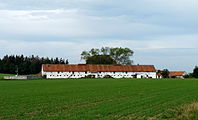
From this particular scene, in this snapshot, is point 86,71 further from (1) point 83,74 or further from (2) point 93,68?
(2) point 93,68

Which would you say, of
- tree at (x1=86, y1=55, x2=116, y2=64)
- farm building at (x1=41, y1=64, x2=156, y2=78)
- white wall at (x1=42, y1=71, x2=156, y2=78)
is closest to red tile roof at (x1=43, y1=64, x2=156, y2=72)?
farm building at (x1=41, y1=64, x2=156, y2=78)

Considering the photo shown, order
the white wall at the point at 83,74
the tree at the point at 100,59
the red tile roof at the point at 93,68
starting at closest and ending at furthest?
1. the white wall at the point at 83,74
2. the red tile roof at the point at 93,68
3. the tree at the point at 100,59

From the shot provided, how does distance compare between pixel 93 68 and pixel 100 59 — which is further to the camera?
pixel 100 59

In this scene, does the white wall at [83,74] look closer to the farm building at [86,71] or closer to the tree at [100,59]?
the farm building at [86,71]

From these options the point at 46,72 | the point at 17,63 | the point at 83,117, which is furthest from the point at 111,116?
the point at 17,63

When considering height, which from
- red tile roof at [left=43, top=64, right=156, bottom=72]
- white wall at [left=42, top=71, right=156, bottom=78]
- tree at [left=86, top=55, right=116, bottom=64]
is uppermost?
tree at [left=86, top=55, right=116, bottom=64]

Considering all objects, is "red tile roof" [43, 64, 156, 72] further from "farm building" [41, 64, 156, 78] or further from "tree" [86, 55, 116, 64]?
"tree" [86, 55, 116, 64]

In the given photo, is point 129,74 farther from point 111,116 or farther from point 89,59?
point 111,116

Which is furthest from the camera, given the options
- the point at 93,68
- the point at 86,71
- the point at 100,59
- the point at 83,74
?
the point at 100,59

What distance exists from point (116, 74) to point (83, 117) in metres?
107

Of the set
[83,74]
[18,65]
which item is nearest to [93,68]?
[83,74]

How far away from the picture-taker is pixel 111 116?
12609 mm

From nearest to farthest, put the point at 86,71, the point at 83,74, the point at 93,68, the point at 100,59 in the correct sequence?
the point at 93,68 → the point at 86,71 → the point at 83,74 → the point at 100,59

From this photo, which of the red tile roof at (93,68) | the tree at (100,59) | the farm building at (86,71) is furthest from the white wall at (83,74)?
the tree at (100,59)
